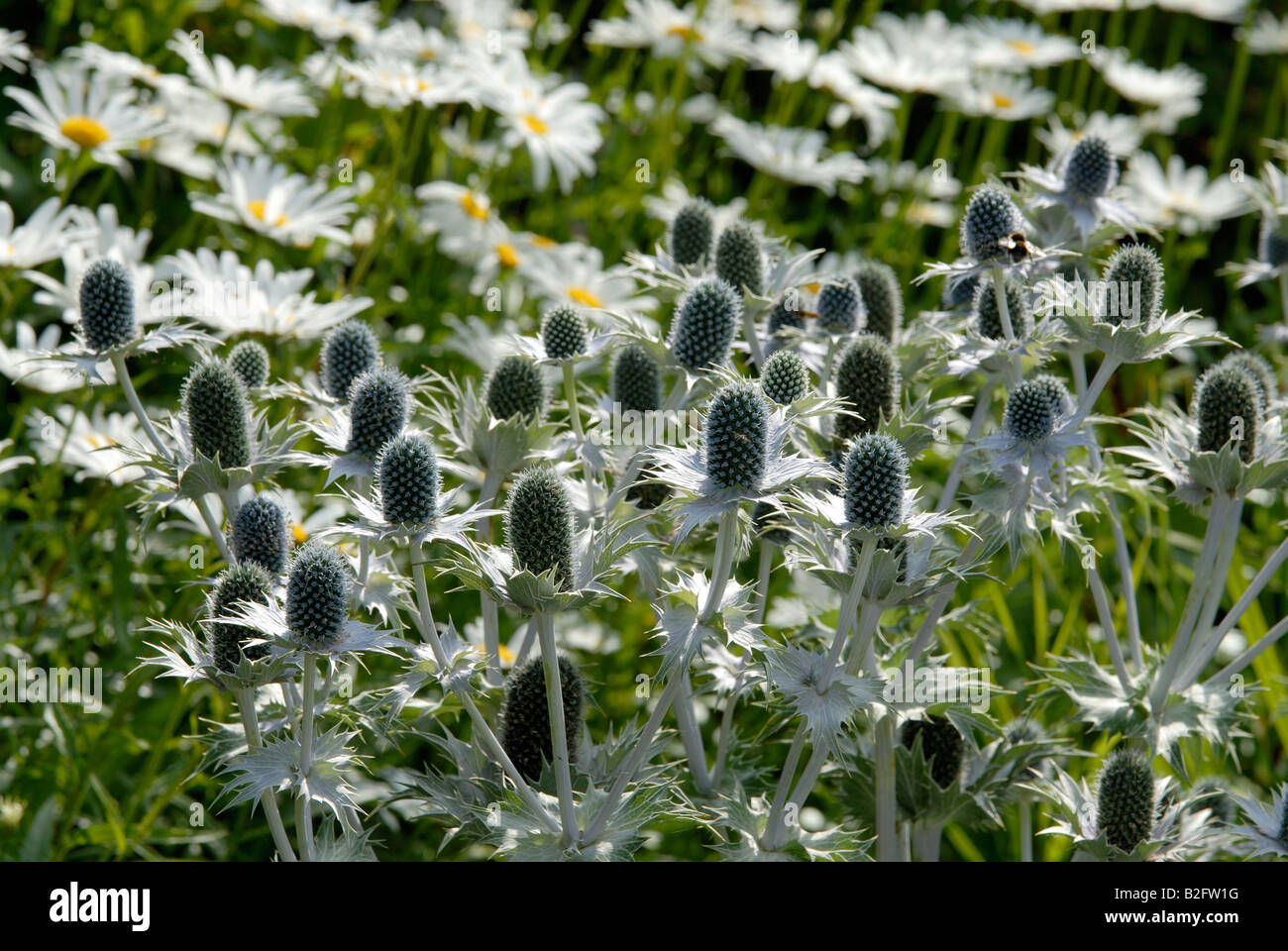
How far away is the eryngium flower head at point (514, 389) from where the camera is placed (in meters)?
2.81

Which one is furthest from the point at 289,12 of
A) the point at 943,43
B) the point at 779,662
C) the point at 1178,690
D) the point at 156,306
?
the point at 1178,690

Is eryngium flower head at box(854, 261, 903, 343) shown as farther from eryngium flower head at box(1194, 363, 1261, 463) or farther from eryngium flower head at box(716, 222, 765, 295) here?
eryngium flower head at box(1194, 363, 1261, 463)

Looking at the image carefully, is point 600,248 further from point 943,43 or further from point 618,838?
point 618,838

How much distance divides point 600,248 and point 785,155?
0.88 m

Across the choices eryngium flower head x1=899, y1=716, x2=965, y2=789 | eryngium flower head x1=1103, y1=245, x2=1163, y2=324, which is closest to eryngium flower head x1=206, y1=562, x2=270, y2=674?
eryngium flower head x1=899, y1=716, x2=965, y2=789

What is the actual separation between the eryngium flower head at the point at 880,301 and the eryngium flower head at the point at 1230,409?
75 centimetres

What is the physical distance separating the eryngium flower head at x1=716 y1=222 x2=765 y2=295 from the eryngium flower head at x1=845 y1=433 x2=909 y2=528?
0.88m

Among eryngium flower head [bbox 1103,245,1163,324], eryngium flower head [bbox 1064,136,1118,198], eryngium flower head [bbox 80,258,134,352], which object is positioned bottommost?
eryngium flower head [bbox 80,258,134,352]

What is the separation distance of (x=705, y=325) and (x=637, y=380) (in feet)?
1.30

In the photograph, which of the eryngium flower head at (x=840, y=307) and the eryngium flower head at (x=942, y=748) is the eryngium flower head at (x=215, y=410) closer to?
the eryngium flower head at (x=840, y=307)

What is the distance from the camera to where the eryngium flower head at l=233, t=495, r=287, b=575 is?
241cm

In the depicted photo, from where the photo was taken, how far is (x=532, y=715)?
2.57 meters

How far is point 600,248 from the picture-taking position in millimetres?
5285

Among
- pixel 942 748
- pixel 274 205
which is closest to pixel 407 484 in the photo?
pixel 942 748
